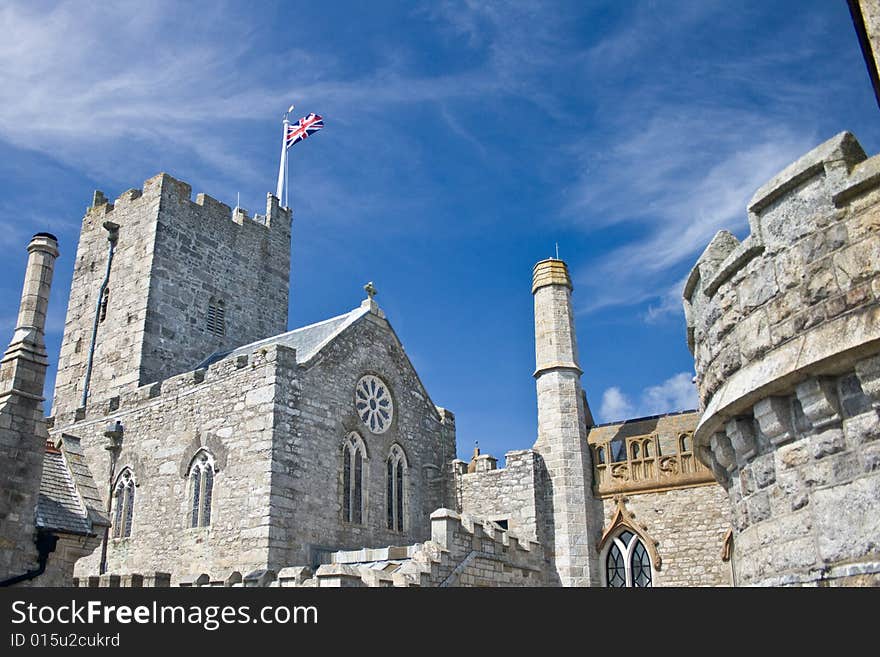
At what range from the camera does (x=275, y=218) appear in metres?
31.6

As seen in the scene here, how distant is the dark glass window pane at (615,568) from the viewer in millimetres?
19844

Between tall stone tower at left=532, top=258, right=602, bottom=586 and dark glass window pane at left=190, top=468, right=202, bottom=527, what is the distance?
8.54 metres

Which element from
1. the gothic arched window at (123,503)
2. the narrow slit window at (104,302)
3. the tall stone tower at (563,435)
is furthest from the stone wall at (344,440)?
the narrow slit window at (104,302)

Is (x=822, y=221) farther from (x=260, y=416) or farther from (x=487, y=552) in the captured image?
(x=260, y=416)

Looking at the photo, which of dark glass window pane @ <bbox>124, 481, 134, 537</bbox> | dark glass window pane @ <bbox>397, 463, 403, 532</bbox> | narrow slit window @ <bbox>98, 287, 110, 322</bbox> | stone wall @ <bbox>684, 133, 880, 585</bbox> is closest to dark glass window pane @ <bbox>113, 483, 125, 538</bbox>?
dark glass window pane @ <bbox>124, 481, 134, 537</bbox>

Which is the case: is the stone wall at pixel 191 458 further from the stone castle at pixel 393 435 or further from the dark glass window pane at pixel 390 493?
the dark glass window pane at pixel 390 493

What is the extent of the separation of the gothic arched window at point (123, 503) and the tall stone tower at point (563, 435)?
424 inches

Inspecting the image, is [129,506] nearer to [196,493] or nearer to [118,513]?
[118,513]

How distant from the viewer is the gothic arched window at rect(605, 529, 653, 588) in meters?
19.5

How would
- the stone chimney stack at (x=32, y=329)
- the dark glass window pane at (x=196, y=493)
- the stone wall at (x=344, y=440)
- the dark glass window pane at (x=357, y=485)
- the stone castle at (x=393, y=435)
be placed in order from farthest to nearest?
1. the dark glass window pane at (x=357, y=485)
2. the dark glass window pane at (x=196, y=493)
3. the stone wall at (x=344, y=440)
4. the stone chimney stack at (x=32, y=329)
5. the stone castle at (x=393, y=435)

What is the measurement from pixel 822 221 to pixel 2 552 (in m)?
11.8

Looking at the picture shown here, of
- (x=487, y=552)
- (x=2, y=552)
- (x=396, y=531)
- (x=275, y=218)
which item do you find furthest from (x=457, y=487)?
(x=275, y=218)

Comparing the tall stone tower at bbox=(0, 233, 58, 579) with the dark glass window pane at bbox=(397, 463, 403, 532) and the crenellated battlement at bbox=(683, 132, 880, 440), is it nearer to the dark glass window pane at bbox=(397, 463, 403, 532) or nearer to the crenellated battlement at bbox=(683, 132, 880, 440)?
the crenellated battlement at bbox=(683, 132, 880, 440)

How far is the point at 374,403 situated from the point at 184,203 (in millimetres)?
11366
